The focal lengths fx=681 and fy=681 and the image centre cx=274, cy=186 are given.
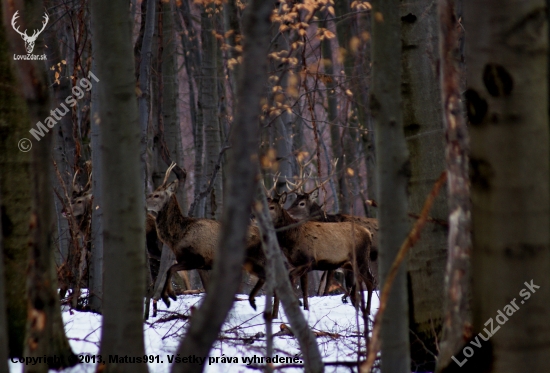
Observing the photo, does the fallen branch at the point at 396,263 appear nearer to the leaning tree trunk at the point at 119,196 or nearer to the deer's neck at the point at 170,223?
the leaning tree trunk at the point at 119,196

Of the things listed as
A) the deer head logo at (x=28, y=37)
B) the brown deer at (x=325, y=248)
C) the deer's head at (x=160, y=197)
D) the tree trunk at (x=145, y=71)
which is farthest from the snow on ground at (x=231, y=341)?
the deer head logo at (x=28, y=37)

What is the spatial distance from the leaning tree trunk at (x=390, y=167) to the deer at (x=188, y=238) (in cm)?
517

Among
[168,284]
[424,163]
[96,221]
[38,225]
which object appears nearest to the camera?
[38,225]

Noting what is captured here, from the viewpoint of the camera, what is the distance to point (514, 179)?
286 cm

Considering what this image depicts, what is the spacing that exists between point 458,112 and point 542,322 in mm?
1120

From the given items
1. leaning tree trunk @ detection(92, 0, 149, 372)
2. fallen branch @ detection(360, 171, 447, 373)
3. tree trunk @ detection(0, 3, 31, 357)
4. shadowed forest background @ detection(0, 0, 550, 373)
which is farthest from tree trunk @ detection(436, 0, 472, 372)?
tree trunk @ detection(0, 3, 31, 357)

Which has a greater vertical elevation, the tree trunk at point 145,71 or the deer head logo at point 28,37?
the tree trunk at point 145,71

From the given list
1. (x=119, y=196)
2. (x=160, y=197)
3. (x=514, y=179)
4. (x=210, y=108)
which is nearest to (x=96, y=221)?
(x=160, y=197)

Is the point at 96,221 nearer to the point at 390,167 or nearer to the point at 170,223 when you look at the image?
the point at 170,223

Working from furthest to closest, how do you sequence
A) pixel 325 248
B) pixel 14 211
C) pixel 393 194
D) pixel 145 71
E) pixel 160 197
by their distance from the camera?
pixel 160 197 < pixel 325 248 < pixel 145 71 < pixel 14 211 < pixel 393 194

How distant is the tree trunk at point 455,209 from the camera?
11.0ft

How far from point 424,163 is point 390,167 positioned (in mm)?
1726

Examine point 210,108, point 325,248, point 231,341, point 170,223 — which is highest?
point 210,108

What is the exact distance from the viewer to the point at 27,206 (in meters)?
4.85
